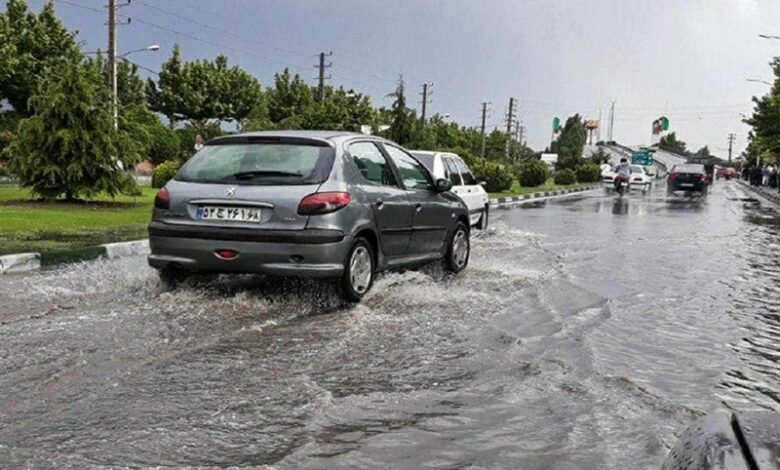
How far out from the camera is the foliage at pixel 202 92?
211 ft

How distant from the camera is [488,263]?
10.2 m

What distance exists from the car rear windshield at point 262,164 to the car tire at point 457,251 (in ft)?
8.80

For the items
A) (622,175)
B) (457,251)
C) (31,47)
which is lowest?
(457,251)

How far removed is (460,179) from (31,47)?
45.6 metres

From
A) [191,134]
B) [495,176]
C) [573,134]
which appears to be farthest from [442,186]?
[573,134]

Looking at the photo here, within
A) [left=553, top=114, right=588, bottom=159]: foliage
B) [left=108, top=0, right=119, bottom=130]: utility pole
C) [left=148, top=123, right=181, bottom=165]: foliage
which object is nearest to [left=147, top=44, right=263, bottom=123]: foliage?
[left=148, top=123, right=181, bottom=165]: foliage

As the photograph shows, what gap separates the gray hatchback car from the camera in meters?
6.20

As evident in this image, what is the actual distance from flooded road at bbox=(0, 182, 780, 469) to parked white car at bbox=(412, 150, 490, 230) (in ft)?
15.6

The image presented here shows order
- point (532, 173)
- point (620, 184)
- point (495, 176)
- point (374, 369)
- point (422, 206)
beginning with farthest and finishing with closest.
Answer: point (532, 173), point (620, 184), point (495, 176), point (422, 206), point (374, 369)

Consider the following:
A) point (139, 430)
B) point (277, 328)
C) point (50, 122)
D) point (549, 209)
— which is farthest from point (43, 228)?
point (549, 209)

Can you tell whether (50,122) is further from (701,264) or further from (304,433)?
(304,433)

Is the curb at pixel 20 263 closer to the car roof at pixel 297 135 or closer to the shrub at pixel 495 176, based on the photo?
the car roof at pixel 297 135

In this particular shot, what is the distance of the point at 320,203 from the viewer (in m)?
6.25

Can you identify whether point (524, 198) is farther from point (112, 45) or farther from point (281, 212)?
point (281, 212)
